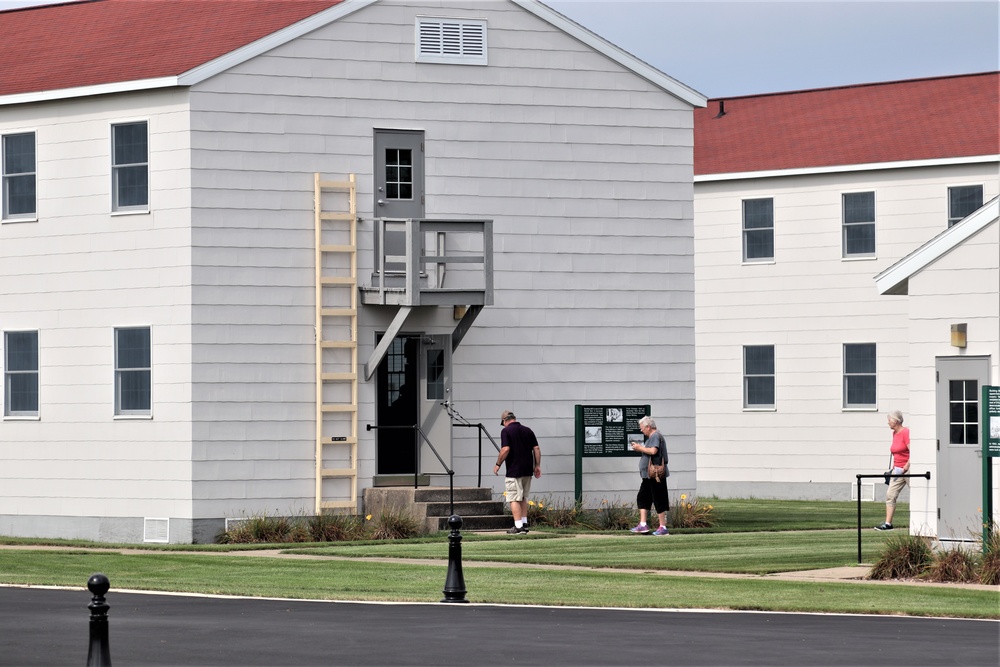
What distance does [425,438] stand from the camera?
90.8ft

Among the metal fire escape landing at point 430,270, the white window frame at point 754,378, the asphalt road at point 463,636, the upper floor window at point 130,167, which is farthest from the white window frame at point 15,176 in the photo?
the white window frame at point 754,378

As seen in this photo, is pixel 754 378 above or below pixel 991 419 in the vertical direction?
above

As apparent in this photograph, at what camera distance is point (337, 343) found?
27016mm

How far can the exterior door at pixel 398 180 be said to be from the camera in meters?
27.7

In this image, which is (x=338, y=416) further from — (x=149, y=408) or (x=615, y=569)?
(x=615, y=569)

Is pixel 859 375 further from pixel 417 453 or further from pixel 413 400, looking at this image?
pixel 417 453

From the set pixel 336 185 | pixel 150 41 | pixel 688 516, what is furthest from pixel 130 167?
pixel 688 516

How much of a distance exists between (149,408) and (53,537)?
2.63 metres

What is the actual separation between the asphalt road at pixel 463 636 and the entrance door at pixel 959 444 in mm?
5720

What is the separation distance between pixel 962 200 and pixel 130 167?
684 inches

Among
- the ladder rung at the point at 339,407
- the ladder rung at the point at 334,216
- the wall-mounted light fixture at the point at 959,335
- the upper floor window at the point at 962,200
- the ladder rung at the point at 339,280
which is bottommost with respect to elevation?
the ladder rung at the point at 339,407

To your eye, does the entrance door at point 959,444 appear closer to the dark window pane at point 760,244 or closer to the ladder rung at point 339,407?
the ladder rung at point 339,407

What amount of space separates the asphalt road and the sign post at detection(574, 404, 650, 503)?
11.6 m

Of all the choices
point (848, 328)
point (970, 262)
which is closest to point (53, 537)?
point (970, 262)
